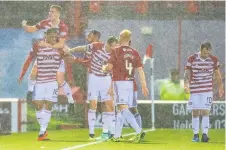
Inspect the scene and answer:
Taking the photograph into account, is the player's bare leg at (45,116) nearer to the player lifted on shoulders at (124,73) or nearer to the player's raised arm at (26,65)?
the player lifted on shoulders at (124,73)

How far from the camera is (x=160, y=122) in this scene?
32.3ft

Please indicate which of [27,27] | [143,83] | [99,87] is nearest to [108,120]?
[99,87]

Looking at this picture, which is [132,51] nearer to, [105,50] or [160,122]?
[105,50]

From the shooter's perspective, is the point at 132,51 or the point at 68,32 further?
the point at 68,32

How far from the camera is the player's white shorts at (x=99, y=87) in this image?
8.08 metres

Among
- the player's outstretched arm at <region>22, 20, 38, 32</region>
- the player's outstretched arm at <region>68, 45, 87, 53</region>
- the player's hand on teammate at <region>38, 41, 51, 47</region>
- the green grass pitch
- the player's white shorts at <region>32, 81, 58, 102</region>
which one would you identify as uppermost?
the player's outstretched arm at <region>22, 20, 38, 32</region>

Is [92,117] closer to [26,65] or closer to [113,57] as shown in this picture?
[113,57]

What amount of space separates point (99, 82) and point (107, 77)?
8 centimetres

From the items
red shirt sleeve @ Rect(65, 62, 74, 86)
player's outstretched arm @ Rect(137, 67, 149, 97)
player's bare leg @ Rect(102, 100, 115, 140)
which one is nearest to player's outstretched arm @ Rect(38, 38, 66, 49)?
player's bare leg @ Rect(102, 100, 115, 140)

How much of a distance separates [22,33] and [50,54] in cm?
203

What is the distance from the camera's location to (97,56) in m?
8.09

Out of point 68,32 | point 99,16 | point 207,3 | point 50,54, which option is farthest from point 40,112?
Result: point 207,3

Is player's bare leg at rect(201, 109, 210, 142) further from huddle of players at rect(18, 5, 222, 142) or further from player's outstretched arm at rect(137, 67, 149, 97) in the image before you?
player's outstretched arm at rect(137, 67, 149, 97)

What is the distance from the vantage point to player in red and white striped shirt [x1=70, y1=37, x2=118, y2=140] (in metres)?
7.99
